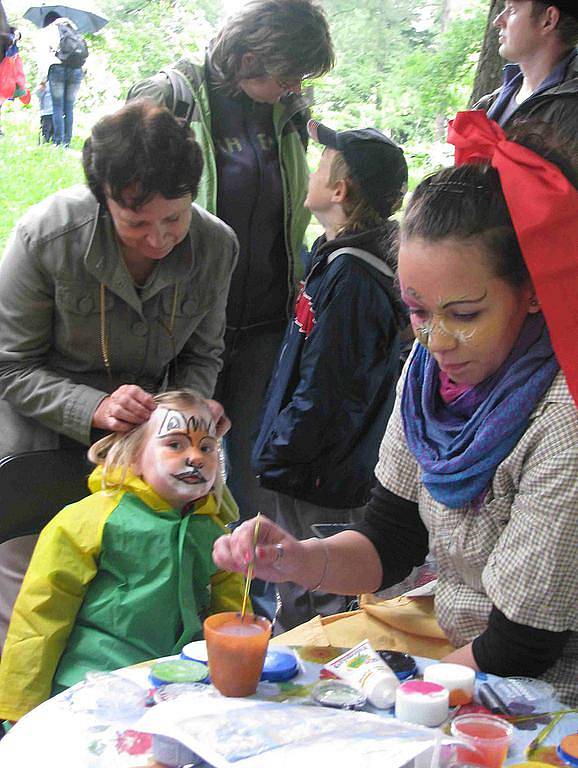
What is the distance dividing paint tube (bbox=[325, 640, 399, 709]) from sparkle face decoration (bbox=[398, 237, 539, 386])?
458 mm

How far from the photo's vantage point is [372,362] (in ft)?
9.56

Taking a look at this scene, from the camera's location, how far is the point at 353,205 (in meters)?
3.01

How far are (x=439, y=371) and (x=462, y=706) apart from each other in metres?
0.58

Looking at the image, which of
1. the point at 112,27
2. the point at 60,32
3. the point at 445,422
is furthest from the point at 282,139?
the point at 112,27

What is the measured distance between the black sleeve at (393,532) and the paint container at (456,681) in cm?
46

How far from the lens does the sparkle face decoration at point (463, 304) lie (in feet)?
4.94

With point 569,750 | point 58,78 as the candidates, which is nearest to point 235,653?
point 569,750

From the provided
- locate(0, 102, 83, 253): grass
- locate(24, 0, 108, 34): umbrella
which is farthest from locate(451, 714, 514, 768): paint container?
locate(24, 0, 108, 34): umbrella

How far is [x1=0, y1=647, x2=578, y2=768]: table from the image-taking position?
46.4 inches

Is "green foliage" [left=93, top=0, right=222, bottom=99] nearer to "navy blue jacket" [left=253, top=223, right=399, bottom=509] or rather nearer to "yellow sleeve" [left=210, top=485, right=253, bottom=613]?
"navy blue jacket" [left=253, top=223, right=399, bottom=509]

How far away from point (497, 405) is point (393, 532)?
15.5 inches

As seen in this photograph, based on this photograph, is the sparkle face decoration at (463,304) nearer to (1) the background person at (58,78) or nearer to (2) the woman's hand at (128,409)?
(2) the woman's hand at (128,409)

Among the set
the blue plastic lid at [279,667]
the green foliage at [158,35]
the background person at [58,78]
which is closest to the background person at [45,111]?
the background person at [58,78]

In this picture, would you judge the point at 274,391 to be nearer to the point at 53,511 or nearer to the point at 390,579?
the point at 53,511
